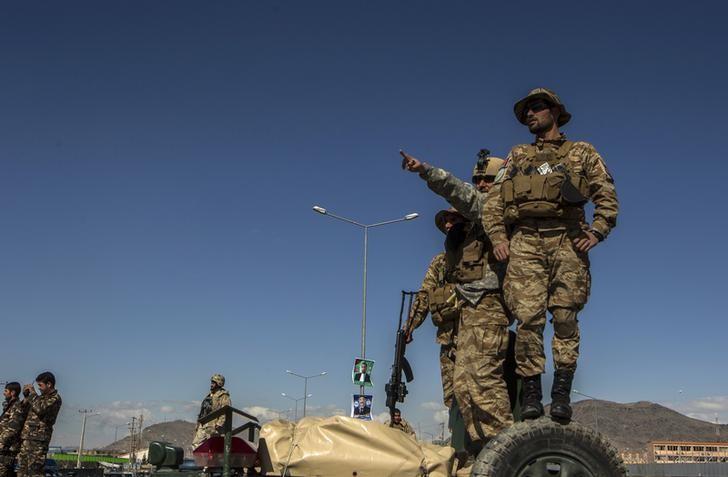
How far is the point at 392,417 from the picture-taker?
36.9 ft

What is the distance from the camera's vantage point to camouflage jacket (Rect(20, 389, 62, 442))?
976cm

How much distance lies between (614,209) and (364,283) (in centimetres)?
2770

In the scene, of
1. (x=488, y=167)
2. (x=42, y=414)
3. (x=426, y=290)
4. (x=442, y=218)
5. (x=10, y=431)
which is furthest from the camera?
(x=10, y=431)

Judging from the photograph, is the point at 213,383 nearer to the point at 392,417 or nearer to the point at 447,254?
the point at 392,417

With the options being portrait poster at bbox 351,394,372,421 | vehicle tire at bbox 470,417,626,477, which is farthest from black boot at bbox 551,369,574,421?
portrait poster at bbox 351,394,372,421

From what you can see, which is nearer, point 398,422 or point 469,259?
point 469,259

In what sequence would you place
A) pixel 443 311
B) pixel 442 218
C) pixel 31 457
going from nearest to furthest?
pixel 442 218 → pixel 443 311 → pixel 31 457

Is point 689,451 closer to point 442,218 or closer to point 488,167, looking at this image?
point 442,218

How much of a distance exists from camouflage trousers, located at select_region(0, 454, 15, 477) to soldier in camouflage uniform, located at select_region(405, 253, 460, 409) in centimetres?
584

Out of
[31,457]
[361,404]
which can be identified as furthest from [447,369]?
[361,404]

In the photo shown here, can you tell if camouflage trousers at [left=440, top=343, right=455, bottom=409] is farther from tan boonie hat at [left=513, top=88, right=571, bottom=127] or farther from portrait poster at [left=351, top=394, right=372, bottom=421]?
portrait poster at [left=351, top=394, right=372, bottom=421]

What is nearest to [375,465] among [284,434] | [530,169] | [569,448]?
[284,434]

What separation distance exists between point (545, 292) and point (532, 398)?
74cm

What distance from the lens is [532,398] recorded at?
4.64 metres
